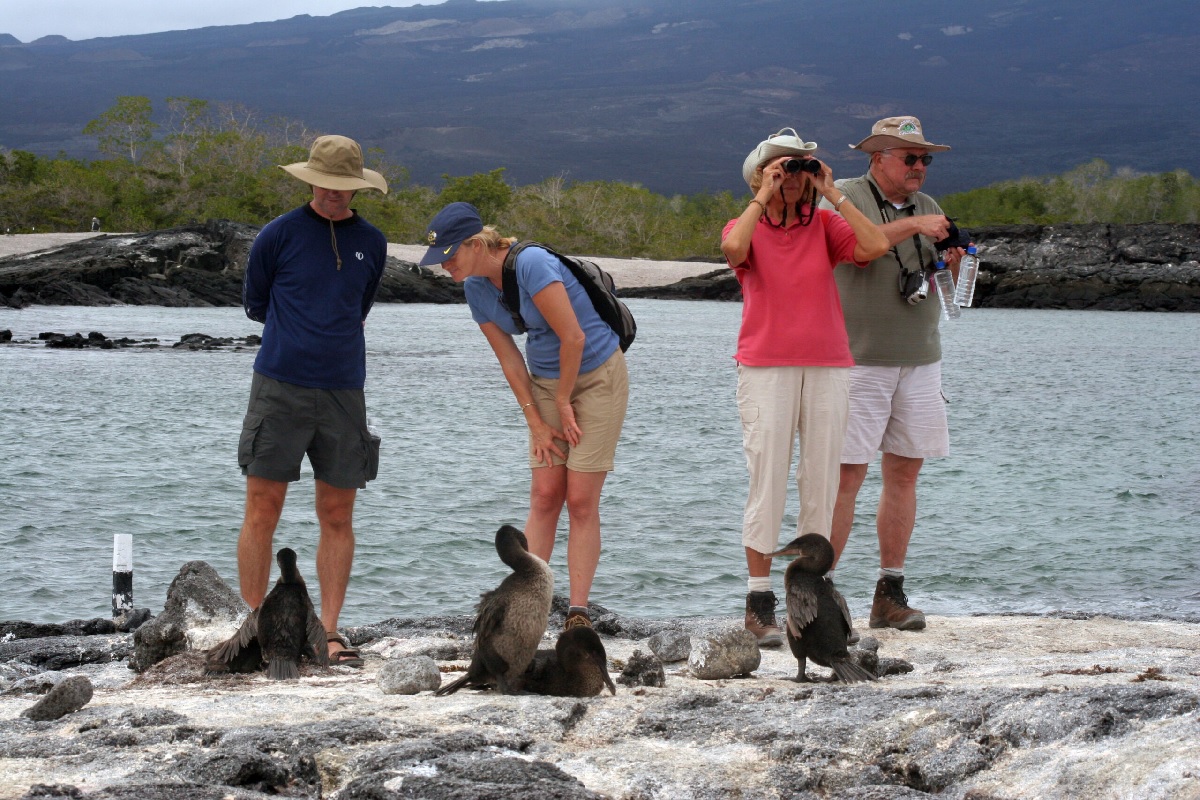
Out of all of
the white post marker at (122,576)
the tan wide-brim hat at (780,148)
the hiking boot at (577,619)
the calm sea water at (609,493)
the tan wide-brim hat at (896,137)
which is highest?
the tan wide-brim hat at (896,137)

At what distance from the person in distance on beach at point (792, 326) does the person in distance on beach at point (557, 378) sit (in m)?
0.52

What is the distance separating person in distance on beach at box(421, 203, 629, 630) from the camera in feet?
15.1

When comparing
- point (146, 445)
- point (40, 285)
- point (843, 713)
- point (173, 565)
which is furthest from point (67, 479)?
point (40, 285)

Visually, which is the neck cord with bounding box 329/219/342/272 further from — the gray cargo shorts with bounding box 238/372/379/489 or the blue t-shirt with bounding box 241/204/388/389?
the gray cargo shorts with bounding box 238/372/379/489

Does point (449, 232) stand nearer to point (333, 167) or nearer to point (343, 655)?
point (333, 167)

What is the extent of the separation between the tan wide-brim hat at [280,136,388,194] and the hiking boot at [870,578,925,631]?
2601mm

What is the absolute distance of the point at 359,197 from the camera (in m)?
60.1

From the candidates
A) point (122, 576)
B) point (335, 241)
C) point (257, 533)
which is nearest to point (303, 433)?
point (257, 533)

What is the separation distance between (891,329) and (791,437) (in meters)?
0.66

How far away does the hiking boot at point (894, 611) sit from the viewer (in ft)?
17.9

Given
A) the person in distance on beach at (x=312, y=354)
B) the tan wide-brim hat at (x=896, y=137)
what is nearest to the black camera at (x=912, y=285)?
the tan wide-brim hat at (x=896, y=137)

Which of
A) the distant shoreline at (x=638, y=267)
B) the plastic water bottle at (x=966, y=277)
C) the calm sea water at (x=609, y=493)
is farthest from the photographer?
the distant shoreline at (x=638, y=267)

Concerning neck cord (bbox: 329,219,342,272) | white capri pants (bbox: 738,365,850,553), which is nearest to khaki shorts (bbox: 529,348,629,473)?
white capri pants (bbox: 738,365,850,553)

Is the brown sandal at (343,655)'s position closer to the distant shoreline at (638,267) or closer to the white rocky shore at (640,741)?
the white rocky shore at (640,741)
